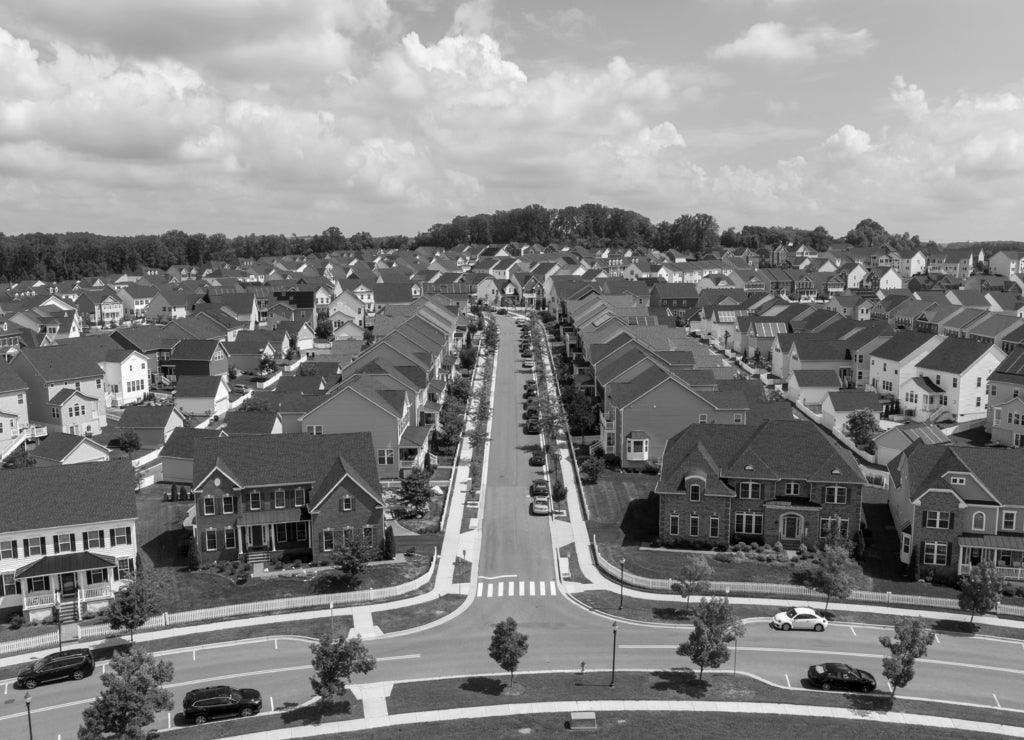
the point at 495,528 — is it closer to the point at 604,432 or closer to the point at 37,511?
the point at 604,432

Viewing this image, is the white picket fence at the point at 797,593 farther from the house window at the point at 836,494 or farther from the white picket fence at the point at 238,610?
the white picket fence at the point at 238,610

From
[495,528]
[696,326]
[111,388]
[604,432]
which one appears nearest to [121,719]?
[495,528]

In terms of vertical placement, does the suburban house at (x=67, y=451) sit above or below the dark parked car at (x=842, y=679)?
above

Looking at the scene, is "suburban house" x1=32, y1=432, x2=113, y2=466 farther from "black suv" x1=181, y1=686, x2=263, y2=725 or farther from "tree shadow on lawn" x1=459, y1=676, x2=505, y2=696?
"tree shadow on lawn" x1=459, y1=676, x2=505, y2=696

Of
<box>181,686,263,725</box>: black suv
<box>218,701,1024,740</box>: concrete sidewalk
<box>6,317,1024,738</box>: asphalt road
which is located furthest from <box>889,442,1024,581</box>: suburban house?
<box>181,686,263,725</box>: black suv

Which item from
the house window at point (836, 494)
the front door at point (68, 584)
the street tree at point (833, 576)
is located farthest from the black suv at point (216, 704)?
the house window at point (836, 494)
